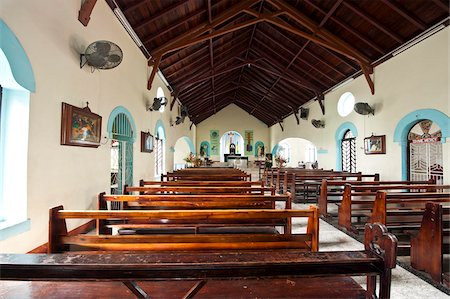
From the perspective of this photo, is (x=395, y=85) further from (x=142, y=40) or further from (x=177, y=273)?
(x=177, y=273)

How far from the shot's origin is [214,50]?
8.21 metres

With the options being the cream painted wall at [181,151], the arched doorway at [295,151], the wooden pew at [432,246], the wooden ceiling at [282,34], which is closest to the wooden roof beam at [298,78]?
the wooden ceiling at [282,34]

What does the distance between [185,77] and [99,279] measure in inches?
342

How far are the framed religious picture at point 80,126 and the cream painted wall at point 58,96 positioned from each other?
0.29ft

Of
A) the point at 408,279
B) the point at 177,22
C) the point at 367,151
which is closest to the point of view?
the point at 408,279

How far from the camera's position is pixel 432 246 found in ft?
7.45

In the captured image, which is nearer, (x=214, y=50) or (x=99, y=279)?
(x=99, y=279)

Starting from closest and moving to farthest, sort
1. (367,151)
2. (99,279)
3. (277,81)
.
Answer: (99,279), (367,151), (277,81)

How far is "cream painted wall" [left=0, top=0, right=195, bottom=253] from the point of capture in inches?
101

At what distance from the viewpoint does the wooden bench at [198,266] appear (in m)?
0.93

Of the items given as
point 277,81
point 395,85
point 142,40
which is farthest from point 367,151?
point 142,40

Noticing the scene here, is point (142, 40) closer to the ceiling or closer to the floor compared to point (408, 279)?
closer to the ceiling

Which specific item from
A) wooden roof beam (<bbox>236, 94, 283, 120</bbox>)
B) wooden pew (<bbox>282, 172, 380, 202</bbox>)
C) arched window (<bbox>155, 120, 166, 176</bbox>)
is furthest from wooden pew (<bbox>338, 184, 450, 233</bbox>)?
wooden roof beam (<bbox>236, 94, 283, 120</bbox>)

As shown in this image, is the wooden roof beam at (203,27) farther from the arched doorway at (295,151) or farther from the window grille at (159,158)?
the arched doorway at (295,151)
